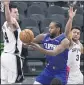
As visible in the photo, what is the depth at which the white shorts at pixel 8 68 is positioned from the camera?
6.81m

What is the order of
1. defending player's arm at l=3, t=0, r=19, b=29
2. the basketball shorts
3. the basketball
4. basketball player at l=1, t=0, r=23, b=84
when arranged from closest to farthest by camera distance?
the basketball → the basketball shorts → defending player's arm at l=3, t=0, r=19, b=29 → basketball player at l=1, t=0, r=23, b=84

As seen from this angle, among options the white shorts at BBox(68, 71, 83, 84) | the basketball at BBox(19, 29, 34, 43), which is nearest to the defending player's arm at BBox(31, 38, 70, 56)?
the basketball at BBox(19, 29, 34, 43)

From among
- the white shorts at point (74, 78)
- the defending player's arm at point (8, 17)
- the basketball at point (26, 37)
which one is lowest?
the white shorts at point (74, 78)

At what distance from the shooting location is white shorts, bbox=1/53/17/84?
6.81 metres

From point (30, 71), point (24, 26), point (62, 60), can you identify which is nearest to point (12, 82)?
point (62, 60)

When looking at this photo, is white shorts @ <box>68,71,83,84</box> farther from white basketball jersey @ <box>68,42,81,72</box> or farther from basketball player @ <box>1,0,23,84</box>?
basketball player @ <box>1,0,23,84</box>

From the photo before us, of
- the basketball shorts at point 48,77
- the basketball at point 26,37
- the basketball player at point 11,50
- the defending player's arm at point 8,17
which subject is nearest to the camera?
the basketball at point 26,37

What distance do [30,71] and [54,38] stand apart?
3.30m

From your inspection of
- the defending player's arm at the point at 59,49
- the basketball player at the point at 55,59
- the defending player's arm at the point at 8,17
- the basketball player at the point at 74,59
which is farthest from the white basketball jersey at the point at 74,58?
the defending player's arm at the point at 8,17

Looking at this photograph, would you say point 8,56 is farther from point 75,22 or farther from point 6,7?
point 75,22

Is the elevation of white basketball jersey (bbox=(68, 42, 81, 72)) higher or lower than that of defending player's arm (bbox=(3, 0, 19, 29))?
lower

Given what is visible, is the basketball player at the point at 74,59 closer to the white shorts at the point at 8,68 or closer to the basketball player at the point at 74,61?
the basketball player at the point at 74,61

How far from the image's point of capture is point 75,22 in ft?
38.9

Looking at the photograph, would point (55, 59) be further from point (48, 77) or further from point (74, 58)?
point (74, 58)
